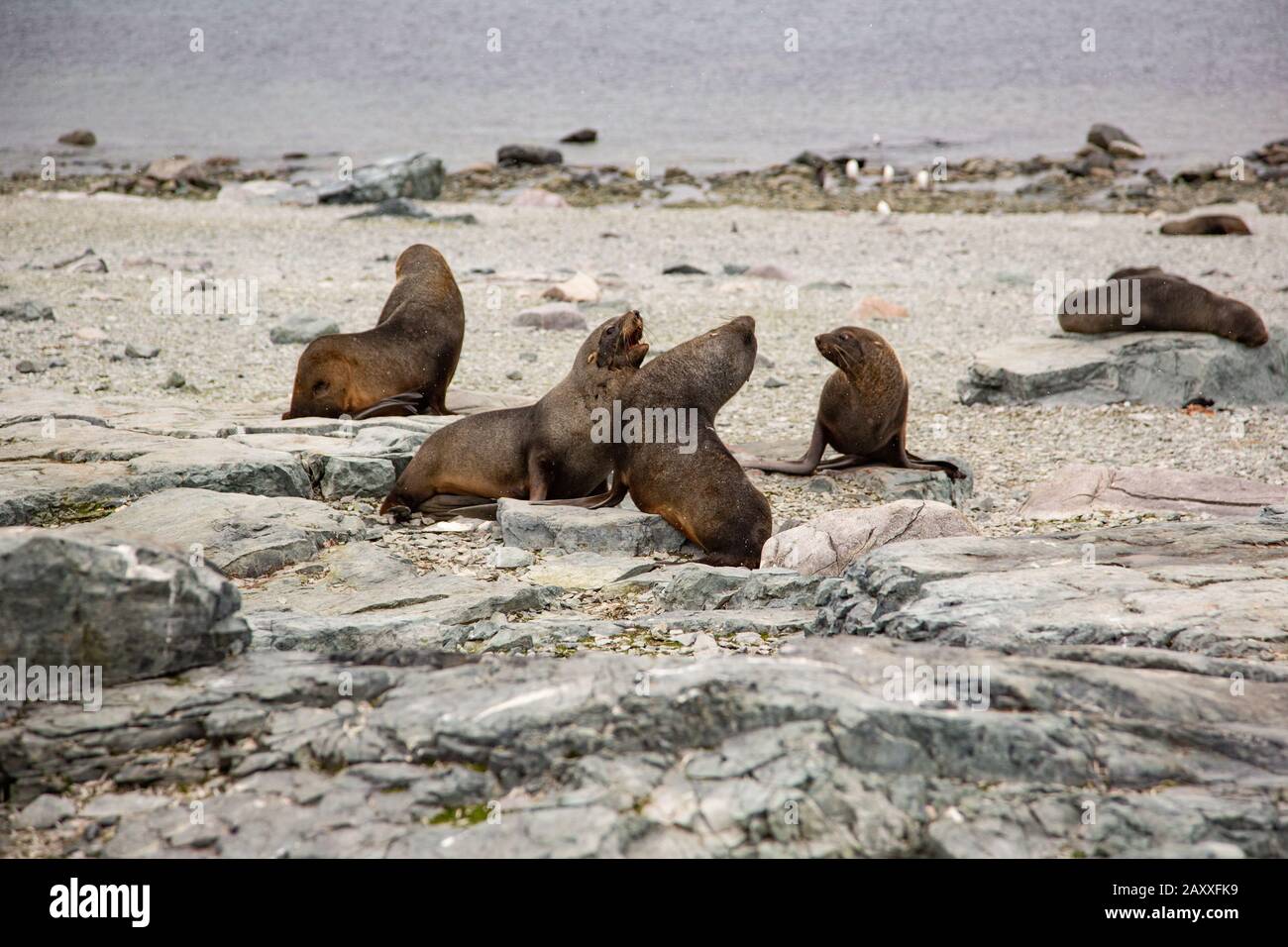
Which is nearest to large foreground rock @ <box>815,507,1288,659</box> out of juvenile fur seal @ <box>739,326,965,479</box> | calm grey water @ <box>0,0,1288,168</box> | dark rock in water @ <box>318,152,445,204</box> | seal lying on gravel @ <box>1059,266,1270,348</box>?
juvenile fur seal @ <box>739,326,965,479</box>

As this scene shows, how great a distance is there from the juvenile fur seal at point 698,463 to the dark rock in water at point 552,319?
19.7ft

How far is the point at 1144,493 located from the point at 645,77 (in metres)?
52.7

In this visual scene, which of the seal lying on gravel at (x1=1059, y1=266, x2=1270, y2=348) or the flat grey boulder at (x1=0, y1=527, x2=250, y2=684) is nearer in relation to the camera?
the flat grey boulder at (x1=0, y1=527, x2=250, y2=684)

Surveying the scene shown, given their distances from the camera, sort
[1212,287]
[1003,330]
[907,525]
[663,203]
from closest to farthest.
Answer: [907,525] → [1003,330] → [1212,287] → [663,203]

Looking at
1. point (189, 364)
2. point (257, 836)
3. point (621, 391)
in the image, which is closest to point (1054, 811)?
point (257, 836)

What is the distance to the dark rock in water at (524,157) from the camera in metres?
33.5

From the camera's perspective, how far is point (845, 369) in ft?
28.3

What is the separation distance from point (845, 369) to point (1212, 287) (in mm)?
10167

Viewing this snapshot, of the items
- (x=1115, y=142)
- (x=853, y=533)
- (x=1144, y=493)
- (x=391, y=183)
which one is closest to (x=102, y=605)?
(x=853, y=533)

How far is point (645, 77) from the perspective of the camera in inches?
2240

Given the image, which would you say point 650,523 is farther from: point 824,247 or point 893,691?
point 824,247

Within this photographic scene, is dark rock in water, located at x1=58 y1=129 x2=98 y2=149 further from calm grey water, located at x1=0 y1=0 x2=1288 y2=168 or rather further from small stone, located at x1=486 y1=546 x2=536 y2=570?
small stone, located at x1=486 y1=546 x2=536 y2=570

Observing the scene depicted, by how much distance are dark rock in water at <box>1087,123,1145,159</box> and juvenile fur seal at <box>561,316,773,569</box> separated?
29190mm

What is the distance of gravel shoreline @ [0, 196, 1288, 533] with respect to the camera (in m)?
10.0
